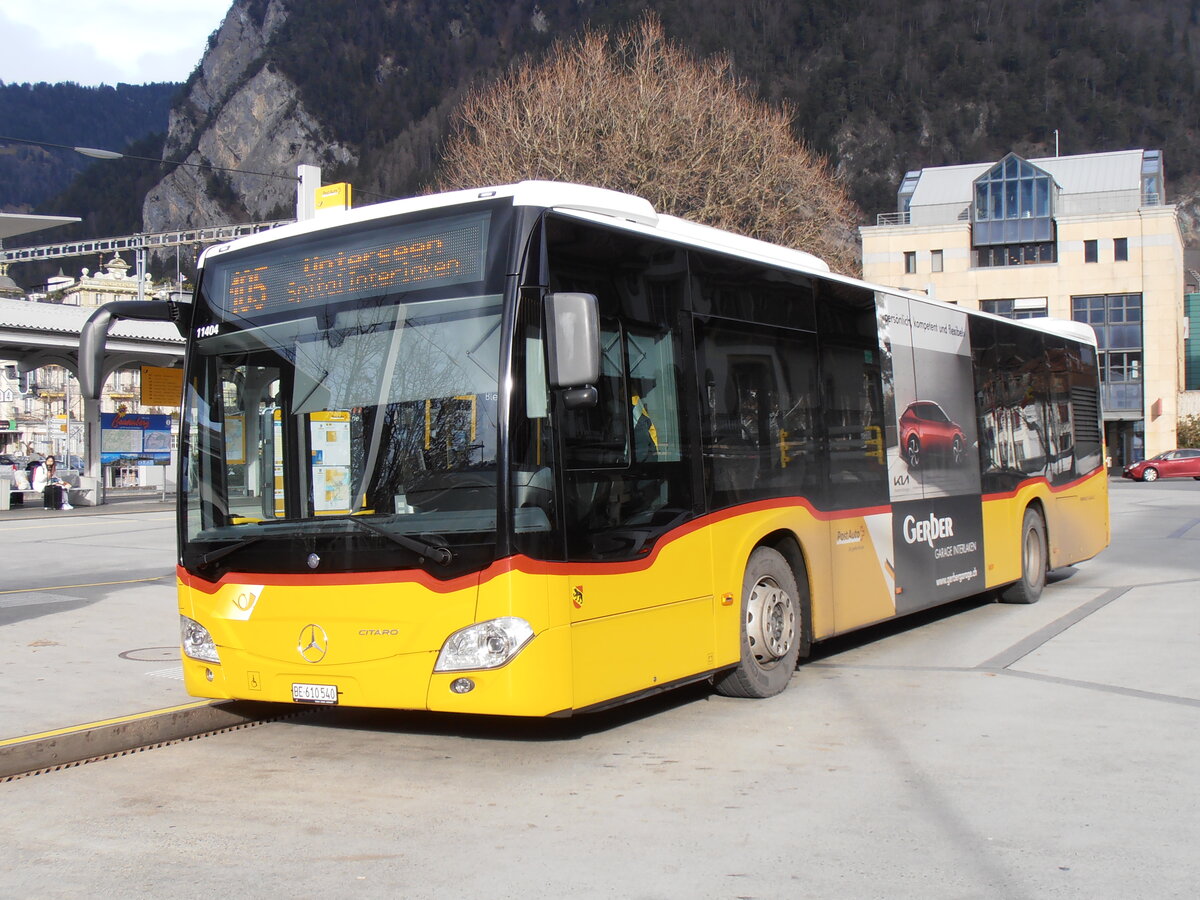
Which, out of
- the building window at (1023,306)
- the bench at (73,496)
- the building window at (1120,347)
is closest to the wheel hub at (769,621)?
the bench at (73,496)

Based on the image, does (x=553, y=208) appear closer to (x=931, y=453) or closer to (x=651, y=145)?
(x=931, y=453)

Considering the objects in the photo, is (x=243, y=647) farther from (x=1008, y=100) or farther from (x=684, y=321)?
(x=1008, y=100)

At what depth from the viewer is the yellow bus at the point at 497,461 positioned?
609 centimetres

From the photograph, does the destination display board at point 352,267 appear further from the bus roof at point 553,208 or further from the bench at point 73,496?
the bench at point 73,496

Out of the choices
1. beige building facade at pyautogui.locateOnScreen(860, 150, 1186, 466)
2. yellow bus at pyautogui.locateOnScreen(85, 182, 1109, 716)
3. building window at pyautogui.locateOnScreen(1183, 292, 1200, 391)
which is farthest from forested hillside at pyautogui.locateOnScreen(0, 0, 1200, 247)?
yellow bus at pyautogui.locateOnScreen(85, 182, 1109, 716)

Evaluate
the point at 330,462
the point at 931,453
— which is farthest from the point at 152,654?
the point at 931,453

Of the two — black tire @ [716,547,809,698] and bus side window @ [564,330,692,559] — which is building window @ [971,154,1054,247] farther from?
bus side window @ [564,330,692,559]

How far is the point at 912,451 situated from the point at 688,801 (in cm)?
527

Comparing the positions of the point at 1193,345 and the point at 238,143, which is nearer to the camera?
the point at 1193,345

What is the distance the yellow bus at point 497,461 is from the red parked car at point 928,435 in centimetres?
187

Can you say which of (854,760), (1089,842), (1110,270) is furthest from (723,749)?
(1110,270)

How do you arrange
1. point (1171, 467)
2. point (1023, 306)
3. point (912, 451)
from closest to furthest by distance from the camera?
point (912, 451), point (1171, 467), point (1023, 306)

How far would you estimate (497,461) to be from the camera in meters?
6.03

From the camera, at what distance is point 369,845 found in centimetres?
509
